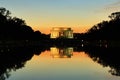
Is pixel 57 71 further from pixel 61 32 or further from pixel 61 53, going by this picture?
pixel 61 32

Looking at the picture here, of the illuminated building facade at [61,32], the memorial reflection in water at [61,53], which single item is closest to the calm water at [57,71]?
the memorial reflection in water at [61,53]

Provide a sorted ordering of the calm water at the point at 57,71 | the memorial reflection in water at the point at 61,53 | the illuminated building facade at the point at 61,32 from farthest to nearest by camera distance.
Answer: the illuminated building facade at the point at 61,32, the memorial reflection in water at the point at 61,53, the calm water at the point at 57,71

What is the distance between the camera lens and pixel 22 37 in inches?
4751

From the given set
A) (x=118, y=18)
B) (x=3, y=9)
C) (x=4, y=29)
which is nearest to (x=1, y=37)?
(x=4, y=29)

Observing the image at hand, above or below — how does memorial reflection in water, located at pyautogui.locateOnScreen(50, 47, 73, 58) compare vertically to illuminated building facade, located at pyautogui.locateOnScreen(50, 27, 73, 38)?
below

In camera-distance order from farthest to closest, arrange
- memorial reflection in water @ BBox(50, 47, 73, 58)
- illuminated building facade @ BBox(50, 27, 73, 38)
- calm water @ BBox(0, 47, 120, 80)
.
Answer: illuminated building facade @ BBox(50, 27, 73, 38) < memorial reflection in water @ BBox(50, 47, 73, 58) < calm water @ BBox(0, 47, 120, 80)

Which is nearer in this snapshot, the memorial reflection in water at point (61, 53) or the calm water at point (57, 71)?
the calm water at point (57, 71)

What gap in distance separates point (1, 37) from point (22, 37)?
2700 centimetres

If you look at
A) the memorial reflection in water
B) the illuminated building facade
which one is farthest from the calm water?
the illuminated building facade

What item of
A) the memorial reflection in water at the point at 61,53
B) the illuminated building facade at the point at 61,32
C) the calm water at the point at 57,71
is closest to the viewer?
the calm water at the point at 57,71

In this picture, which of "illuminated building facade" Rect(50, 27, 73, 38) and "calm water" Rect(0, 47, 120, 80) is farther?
"illuminated building facade" Rect(50, 27, 73, 38)

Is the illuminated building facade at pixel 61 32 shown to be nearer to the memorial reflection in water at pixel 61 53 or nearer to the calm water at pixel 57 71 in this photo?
the memorial reflection in water at pixel 61 53

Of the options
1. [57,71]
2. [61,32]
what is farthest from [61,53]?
[61,32]

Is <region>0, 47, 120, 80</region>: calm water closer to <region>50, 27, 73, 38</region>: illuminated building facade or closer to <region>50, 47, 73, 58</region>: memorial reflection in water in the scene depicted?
<region>50, 47, 73, 58</region>: memorial reflection in water
